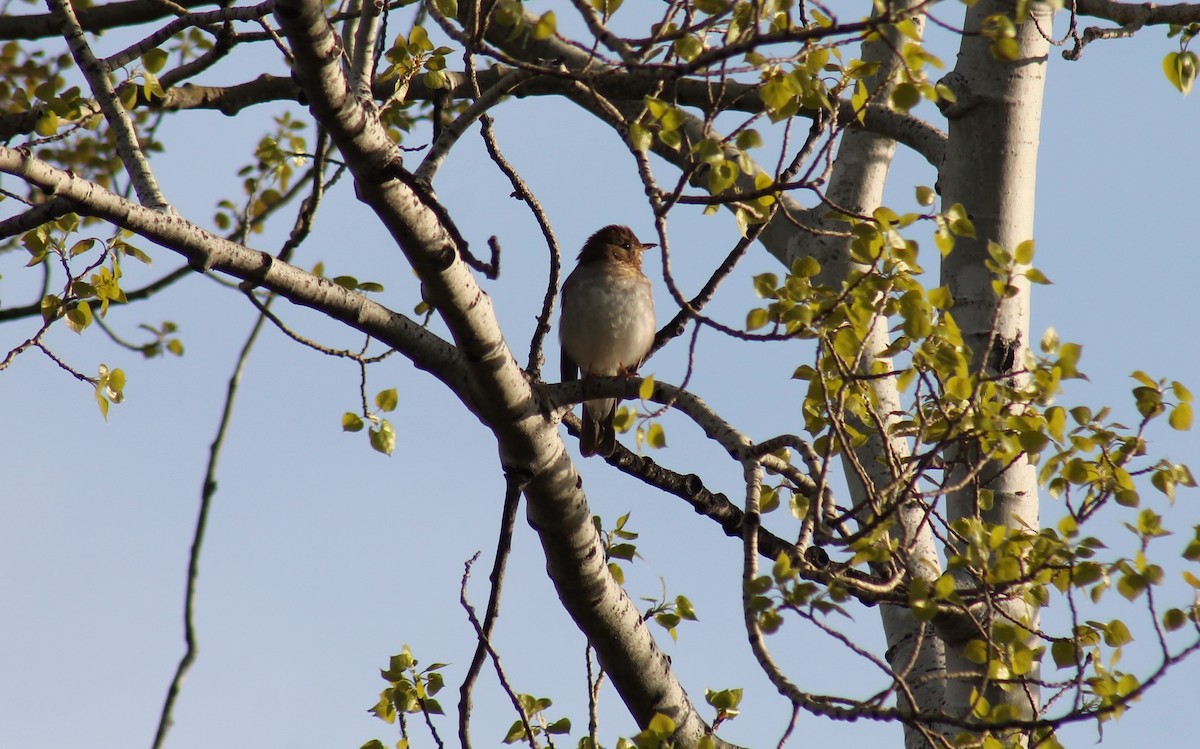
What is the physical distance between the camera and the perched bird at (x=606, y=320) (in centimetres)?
711

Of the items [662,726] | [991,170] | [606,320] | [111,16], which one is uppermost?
[111,16]

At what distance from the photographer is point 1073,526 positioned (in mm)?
3381

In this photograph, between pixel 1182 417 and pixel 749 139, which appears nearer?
pixel 749 139

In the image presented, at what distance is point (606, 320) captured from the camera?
711 cm

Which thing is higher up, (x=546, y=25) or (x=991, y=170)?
(x=991, y=170)

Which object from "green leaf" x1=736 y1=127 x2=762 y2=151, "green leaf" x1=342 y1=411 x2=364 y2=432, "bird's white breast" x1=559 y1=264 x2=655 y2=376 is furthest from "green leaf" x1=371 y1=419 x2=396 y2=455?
"bird's white breast" x1=559 y1=264 x2=655 y2=376

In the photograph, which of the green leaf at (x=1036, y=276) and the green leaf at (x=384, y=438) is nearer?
the green leaf at (x=1036, y=276)

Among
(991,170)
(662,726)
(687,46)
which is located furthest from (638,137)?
(991,170)

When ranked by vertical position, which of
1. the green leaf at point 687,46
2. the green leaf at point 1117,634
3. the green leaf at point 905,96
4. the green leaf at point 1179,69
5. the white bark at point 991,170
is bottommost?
the green leaf at point 1117,634

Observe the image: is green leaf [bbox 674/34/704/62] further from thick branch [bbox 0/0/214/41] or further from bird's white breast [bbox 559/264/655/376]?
bird's white breast [bbox 559/264/655/376]

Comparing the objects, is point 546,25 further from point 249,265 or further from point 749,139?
point 249,265

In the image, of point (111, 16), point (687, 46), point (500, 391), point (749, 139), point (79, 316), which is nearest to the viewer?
point (687, 46)

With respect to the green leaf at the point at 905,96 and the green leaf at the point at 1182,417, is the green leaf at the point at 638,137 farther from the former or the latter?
the green leaf at the point at 1182,417

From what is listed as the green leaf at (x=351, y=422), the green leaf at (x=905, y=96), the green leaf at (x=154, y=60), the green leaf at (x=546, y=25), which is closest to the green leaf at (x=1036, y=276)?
the green leaf at (x=905, y=96)
